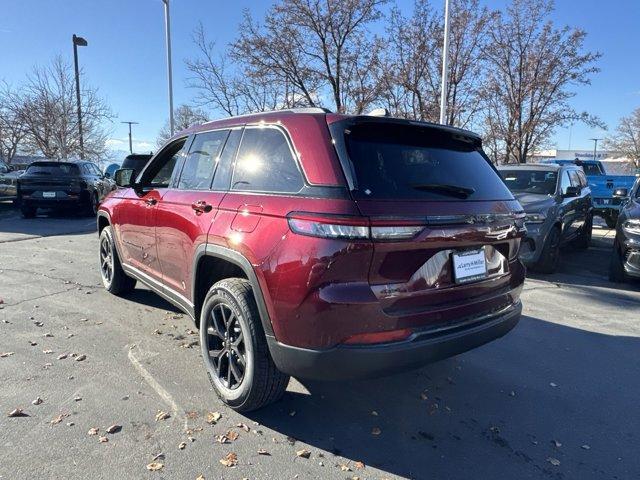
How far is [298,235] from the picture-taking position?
2.48 m

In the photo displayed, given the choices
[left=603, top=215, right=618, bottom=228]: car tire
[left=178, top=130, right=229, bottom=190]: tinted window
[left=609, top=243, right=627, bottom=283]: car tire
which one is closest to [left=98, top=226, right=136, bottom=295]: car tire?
[left=178, top=130, right=229, bottom=190]: tinted window

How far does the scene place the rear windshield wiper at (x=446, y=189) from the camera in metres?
2.72

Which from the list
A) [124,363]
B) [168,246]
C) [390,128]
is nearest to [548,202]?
[390,128]

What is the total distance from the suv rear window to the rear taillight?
168 millimetres

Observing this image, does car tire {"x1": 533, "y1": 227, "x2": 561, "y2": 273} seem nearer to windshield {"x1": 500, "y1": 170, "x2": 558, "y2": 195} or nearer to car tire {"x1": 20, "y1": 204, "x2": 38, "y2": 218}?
windshield {"x1": 500, "y1": 170, "x2": 558, "y2": 195}

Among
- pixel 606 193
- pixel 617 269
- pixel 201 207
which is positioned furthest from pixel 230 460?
pixel 606 193

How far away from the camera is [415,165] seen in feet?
9.31

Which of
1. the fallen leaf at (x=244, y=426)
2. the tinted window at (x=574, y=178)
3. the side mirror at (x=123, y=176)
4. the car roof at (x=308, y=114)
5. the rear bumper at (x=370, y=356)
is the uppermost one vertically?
the car roof at (x=308, y=114)

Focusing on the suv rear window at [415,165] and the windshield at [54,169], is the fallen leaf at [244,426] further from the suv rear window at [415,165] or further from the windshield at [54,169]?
the windshield at [54,169]

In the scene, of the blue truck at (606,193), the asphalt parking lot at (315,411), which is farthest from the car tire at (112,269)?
the blue truck at (606,193)

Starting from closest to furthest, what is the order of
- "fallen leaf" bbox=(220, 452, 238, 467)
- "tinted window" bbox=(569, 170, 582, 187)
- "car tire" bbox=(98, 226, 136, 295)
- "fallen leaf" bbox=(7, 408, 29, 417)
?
1. "fallen leaf" bbox=(220, 452, 238, 467)
2. "fallen leaf" bbox=(7, 408, 29, 417)
3. "car tire" bbox=(98, 226, 136, 295)
4. "tinted window" bbox=(569, 170, 582, 187)

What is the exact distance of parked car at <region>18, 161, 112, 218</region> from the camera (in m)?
13.0

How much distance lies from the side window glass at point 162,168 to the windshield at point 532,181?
19.1 feet

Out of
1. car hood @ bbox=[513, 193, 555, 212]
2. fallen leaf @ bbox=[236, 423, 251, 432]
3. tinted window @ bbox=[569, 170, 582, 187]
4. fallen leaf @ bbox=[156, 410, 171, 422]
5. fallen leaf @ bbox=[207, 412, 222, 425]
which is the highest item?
tinted window @ bbox=[569, 170, 582, 187]
